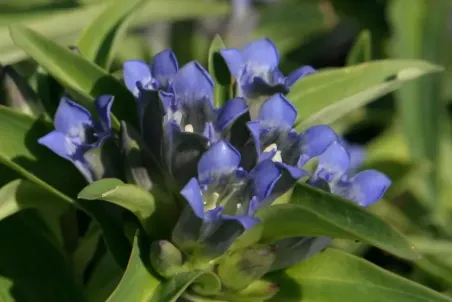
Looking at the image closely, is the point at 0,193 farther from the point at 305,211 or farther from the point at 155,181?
the point at 305,211

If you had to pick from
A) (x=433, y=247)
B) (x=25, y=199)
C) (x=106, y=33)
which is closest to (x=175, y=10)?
(x=106, y=33)

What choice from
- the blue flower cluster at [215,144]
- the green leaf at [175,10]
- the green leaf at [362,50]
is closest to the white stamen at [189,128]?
the blue flower cluster at [215,144]

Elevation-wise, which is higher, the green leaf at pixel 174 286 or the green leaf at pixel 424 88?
the green leaf at pixel 174 286

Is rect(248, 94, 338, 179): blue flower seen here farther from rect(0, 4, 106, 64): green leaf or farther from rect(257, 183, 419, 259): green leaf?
rect(0, 4, 106, 64): green leaf

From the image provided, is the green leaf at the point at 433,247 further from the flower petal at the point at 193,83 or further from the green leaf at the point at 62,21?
the green leaf at the point at 62,21

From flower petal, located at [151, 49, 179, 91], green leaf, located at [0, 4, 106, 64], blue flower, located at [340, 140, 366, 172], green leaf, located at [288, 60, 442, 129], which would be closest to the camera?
flower petal, located at [151, 49, 179, 91]

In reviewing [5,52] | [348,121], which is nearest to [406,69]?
[5,52]

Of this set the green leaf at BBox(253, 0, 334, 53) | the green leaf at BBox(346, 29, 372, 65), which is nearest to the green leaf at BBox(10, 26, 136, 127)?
the green leaf at BBox(346, 29, 372, 65)
